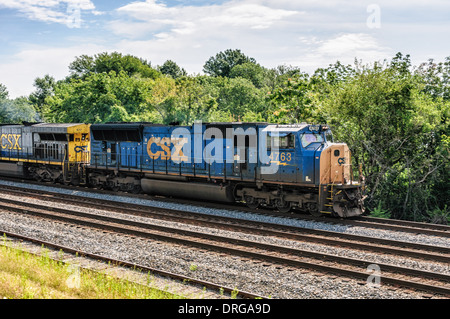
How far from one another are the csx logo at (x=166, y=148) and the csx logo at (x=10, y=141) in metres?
11.5

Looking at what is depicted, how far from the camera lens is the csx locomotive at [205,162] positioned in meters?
15.1

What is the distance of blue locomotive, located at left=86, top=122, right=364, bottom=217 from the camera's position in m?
15.1

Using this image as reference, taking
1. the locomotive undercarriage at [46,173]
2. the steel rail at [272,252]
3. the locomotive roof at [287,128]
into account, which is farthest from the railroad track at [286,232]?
the locomotive undercarriage at [46,173]

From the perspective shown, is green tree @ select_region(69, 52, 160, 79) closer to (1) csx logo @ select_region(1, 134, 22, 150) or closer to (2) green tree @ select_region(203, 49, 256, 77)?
(2) green tree @ select_region(203, 49, 256, 77)

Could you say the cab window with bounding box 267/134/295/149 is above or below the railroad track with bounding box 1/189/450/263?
above

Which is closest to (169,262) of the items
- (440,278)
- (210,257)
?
(210,257)

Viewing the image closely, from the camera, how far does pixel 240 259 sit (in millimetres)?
10414

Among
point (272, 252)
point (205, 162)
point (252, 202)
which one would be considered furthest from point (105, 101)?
point (272, 252)

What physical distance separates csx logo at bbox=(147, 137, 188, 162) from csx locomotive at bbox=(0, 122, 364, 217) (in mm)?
45

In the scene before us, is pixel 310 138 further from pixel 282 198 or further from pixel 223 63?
pixel 223 63

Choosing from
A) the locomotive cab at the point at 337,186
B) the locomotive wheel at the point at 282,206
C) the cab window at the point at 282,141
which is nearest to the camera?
the locomotive cab at the point at 337,186

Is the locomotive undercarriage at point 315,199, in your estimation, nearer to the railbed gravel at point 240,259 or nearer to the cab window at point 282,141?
the railbed gravel at point 240,259

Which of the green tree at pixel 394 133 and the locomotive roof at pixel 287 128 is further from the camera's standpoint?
the green tree at pixel 394 133

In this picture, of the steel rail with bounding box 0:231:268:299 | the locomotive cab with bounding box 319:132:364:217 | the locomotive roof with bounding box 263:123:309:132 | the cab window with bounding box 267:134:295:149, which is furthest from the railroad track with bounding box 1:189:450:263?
the steel rail with bounding box 0:231:268:299
